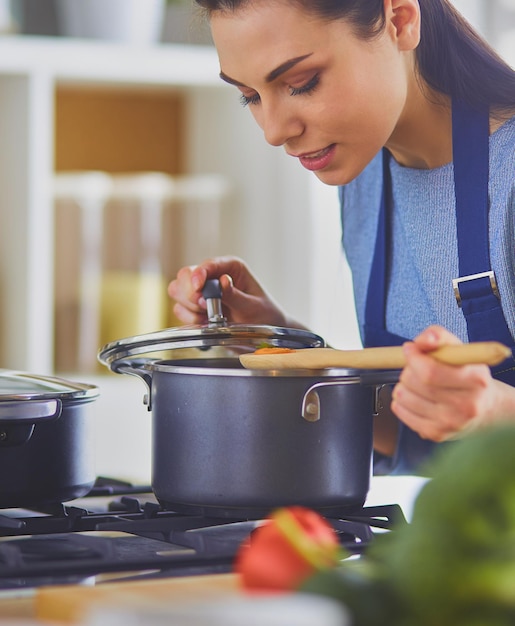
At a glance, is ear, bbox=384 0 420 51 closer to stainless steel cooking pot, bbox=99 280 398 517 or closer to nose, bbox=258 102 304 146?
nose, bbox=258 102 304 146

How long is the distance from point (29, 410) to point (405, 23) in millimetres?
686

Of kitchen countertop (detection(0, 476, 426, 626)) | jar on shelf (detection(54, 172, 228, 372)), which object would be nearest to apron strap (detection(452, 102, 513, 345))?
kitchen countertop (detection(0, 476, 426, 626))

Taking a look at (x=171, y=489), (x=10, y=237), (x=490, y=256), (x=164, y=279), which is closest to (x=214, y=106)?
(x=164, y=279)

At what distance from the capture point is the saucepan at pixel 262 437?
0.99 meters

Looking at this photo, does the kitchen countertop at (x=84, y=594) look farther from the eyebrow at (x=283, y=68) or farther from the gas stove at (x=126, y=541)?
the eyebrow at (x=283, y=68)

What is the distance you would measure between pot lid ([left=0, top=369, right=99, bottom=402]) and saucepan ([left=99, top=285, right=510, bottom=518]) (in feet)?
0.37

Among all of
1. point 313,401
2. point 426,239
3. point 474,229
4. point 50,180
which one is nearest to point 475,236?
point 474,229

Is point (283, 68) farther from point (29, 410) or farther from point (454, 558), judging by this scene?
point (454, 558)

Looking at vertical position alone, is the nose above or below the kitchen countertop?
above

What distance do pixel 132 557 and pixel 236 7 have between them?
26.5 inches

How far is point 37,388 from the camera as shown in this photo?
1116mm

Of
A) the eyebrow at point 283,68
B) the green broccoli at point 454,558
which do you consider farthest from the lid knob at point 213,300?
the green broccoli at point 454,558

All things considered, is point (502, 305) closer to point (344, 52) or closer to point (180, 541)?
point (344, 52)

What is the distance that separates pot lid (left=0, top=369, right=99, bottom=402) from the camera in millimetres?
1056
